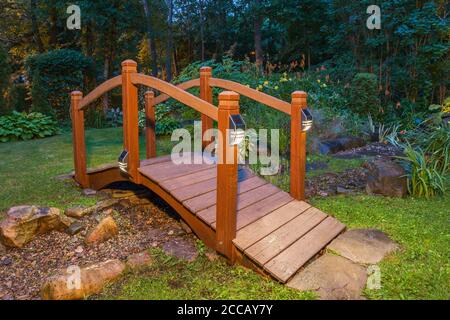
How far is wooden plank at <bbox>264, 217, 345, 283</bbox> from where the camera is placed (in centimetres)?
250

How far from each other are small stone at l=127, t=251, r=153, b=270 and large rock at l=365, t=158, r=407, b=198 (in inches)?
103

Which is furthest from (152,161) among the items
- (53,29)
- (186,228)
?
(53,29)

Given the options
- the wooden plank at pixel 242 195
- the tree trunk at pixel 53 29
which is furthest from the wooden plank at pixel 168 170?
the tree trunk at pixel 53 29

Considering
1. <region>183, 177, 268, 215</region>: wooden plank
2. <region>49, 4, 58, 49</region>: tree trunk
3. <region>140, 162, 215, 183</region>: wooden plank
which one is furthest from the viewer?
<region>49, 4, 58, 49</region>: tree trunk

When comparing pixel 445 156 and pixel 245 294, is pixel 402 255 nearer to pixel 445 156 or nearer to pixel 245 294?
pixel 245 294

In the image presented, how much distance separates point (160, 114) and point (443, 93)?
5899 millimetres

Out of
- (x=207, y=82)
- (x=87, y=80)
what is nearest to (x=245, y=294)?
(x=207, y=82)

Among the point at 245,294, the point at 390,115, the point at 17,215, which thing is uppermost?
the point at 390,115

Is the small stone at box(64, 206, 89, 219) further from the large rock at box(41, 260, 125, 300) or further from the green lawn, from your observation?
the large rock at box(41, 260, 125, 300)

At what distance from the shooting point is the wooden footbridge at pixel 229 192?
2594 mm

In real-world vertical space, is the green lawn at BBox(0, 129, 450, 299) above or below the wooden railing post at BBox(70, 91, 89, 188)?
below

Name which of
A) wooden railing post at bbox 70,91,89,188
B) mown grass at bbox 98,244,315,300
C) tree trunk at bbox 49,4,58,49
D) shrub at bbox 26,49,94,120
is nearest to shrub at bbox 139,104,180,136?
wooden railing post at bbox 70,91,89,188

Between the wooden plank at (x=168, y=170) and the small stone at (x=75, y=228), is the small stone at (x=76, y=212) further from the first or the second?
the wooden plank at (x=168, y=170)

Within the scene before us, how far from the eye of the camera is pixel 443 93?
7699mm
